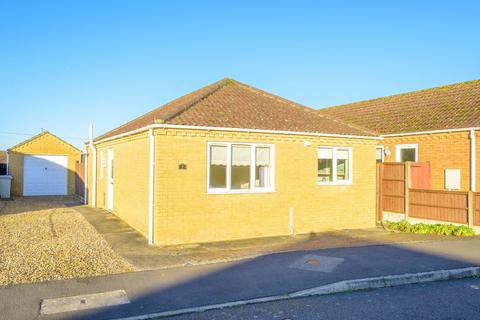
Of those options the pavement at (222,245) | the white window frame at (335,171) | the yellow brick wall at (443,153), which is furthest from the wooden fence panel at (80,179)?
the yellow brick wall at (443,153)

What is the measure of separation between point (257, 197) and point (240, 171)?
2.95 ft

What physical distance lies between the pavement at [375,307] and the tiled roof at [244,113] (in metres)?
5.81

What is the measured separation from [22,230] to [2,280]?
5549mm

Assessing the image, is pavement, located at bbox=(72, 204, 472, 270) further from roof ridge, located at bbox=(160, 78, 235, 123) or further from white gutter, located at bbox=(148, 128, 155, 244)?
roof ridge, located at bbox=(160, 78, 235, 123)

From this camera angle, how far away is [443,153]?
52.3ft

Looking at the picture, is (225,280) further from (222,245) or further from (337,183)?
(337,183)

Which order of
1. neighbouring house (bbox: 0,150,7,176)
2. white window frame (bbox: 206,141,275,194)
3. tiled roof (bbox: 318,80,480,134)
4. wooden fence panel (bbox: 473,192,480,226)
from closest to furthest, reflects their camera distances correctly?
white window frame (bbox: 206,141,275,194), wooden fence panel (bbox: 473,192,480,226), tiled roof (bbox: 318,80,480,134), neighbouring house (bbox: 0,150,7,176)

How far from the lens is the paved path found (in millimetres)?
6273

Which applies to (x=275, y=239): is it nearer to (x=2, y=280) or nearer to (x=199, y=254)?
(x=199, y=254)

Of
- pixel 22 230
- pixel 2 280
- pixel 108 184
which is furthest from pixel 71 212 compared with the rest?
pixel 2 280

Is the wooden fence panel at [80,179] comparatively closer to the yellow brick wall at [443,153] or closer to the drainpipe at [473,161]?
the yellow brick wall at [443,153]

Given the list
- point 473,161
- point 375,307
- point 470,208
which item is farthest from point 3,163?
point 375,307

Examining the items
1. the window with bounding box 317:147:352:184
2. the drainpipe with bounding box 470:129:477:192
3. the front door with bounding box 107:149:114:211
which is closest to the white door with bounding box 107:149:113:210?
the front door with bounding box 107:149:114:211

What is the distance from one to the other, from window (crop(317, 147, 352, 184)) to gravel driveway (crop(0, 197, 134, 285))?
6.88m
